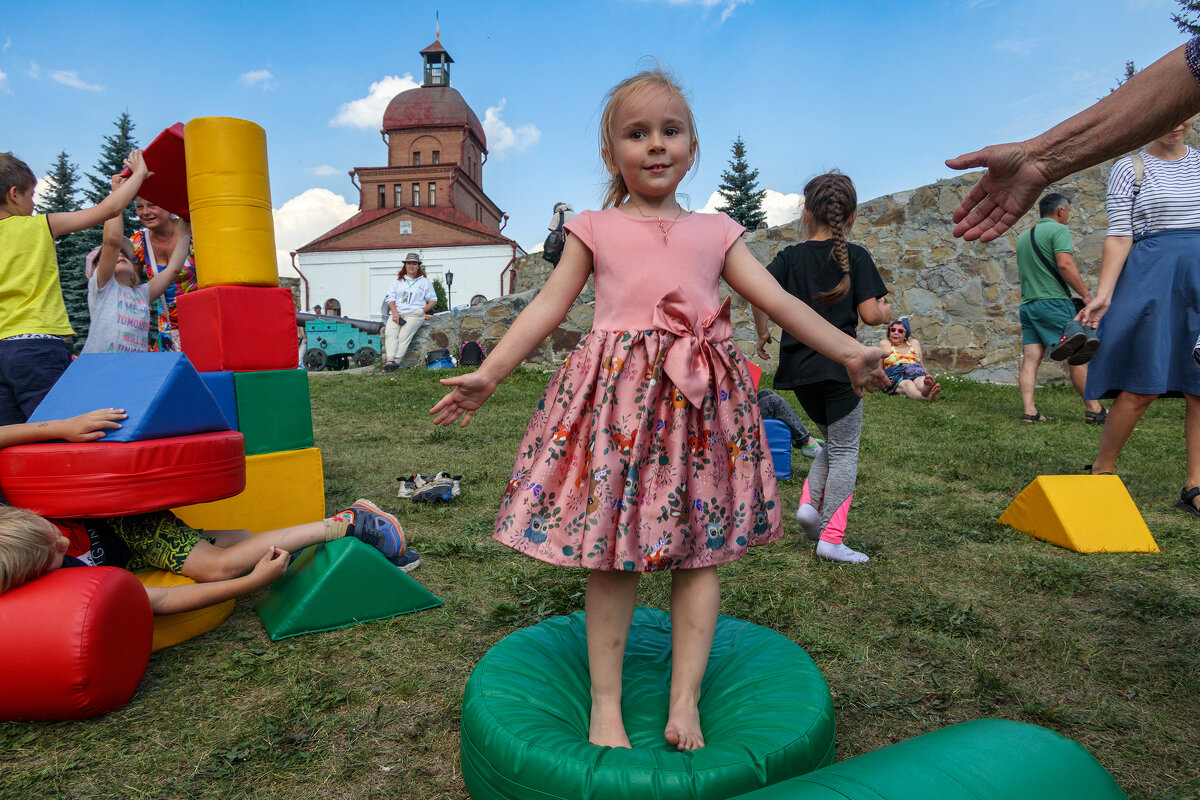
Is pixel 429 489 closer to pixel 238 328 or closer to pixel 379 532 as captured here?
pixel 379 532

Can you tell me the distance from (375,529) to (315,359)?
15293mm

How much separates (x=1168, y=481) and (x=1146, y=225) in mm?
1863

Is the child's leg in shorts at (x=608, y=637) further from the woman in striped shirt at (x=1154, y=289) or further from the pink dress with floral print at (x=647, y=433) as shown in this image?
the woman in striped shirt at (x=1154, y=289)

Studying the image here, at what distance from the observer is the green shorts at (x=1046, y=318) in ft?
22.8

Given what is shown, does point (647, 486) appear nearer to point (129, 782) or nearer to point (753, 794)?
point (753, 794)

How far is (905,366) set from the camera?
30.4 ft

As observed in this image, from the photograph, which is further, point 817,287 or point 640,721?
point 817,287

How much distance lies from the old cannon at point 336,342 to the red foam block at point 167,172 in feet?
44.2

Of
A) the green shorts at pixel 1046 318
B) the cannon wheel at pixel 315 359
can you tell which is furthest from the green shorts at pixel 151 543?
the cannon wheel at pixel 315 359

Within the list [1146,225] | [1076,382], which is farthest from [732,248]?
[1076,382]

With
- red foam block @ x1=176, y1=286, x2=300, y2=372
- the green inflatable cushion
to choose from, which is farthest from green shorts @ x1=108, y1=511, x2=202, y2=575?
the green inflatable cushion

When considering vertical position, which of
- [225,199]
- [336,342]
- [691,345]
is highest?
[225,199]

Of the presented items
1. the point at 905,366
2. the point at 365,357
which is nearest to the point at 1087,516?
the point at 905,366

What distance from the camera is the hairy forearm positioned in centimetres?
174
